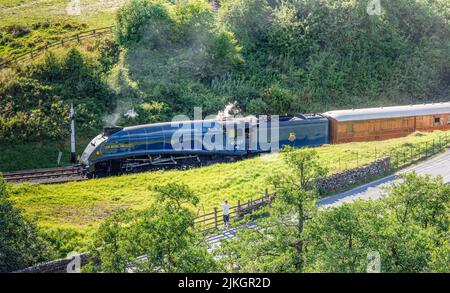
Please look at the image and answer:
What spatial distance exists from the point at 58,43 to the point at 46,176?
19292 mm

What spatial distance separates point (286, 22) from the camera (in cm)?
5784

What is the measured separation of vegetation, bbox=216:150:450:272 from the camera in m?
20.3

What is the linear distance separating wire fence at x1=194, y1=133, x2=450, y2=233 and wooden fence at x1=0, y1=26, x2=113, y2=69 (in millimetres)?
26899

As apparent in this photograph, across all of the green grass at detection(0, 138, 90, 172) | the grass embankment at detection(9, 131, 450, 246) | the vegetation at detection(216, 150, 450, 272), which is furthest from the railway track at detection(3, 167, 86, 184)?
the vegetation at detection(216, 150, 450, 272)

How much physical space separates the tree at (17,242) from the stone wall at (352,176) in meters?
14.9

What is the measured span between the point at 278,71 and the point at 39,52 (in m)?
20.5

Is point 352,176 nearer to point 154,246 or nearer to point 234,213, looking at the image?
point 234,213

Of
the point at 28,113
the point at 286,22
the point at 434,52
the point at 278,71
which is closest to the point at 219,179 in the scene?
the point at 28,113

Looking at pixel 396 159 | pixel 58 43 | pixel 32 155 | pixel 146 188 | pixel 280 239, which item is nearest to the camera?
pixel 280 239

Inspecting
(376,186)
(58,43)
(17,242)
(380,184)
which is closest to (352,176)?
(376,186)

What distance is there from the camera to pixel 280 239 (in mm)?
21703

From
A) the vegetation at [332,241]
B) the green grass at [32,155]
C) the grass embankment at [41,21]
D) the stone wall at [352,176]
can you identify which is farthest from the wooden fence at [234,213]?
the grass embankment at [41,21]

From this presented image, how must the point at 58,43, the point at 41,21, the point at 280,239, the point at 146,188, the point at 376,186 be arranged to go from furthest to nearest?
the point at 41,21, the point at 58,43, the point at 376,186, the point at 146,188, the point at 280,239

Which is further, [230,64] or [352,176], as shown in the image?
[230,64]
